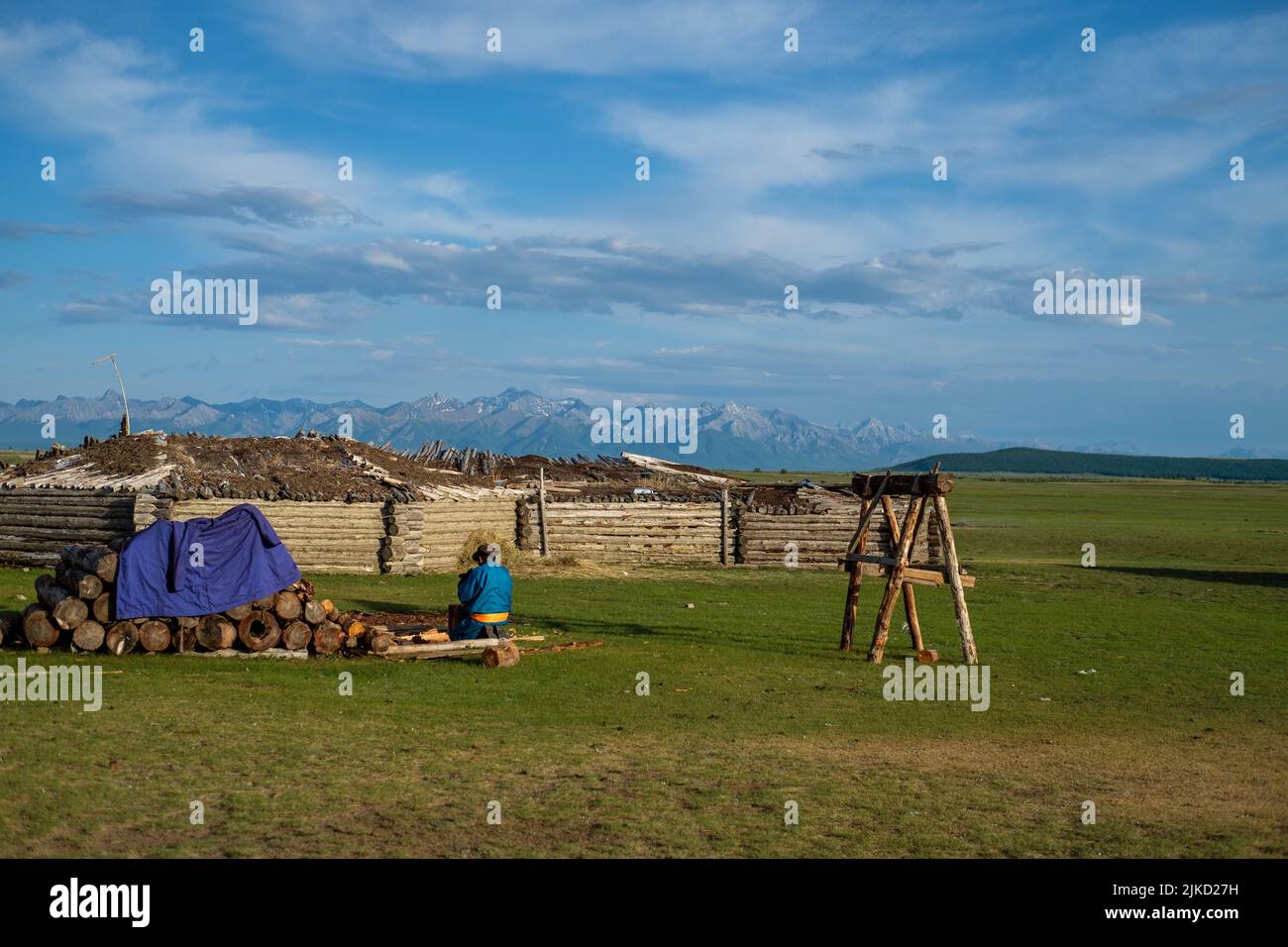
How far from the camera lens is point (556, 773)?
10.4m

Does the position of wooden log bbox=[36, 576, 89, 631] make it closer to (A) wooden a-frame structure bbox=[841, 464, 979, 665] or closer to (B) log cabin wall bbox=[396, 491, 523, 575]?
(A) wooden a-frame structure bbox=[841, 464, 979, 665]

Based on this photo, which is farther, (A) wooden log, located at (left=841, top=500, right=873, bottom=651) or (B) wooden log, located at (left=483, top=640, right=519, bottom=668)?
(A) wooden log, located at (left=841, top=500, right=873, bottom=651)

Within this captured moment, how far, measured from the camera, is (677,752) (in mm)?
11344

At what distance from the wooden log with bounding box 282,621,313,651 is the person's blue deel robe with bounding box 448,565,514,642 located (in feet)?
7.24

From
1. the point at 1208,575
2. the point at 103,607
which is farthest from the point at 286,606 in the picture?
the point at 1208,575

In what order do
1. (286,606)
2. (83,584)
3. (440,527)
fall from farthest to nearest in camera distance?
1. (440,527)
2. (286,606)
3. (83,584)

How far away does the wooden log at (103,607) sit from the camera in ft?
52.4

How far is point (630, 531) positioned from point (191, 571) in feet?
67.9

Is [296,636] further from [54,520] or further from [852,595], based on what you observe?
[54,520]

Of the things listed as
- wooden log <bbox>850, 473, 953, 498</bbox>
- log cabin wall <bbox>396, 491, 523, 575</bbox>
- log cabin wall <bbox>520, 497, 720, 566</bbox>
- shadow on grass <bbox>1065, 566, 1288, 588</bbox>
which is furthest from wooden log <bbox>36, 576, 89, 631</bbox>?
shadow on grass <bbox>1065, 566, 1288, 588</bbox>

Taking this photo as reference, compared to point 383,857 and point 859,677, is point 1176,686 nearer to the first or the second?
point 859,677

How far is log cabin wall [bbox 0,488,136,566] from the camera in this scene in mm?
29672

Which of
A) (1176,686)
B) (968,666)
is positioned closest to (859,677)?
(968,666)
